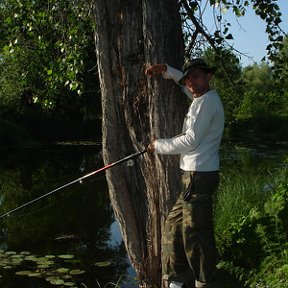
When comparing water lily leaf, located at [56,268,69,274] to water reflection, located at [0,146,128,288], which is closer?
water lily leaf, located at [56,268,69,274]

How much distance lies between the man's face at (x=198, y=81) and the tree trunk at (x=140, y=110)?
54 centimetres

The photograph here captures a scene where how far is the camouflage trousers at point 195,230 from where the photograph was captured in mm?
3941

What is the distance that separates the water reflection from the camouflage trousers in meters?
3.09

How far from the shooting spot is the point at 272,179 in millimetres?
8609

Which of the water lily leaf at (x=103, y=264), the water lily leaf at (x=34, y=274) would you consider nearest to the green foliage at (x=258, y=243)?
the water lily leaf at (x=103, y=264)

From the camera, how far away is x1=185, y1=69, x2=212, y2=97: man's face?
395cm

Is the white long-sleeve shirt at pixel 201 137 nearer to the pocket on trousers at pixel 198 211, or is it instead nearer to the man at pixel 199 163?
the man at pixel 199 163

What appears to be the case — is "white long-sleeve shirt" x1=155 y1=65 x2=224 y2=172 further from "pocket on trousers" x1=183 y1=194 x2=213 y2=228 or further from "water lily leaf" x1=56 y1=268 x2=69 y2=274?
"water lily leaf" x1=56 y1=268 x2=69 y2=274

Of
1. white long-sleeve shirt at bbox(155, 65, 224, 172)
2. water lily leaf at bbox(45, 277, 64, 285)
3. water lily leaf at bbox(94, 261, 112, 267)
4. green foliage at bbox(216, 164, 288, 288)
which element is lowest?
water lily leaf at bbox(94, 261, 112, 267)

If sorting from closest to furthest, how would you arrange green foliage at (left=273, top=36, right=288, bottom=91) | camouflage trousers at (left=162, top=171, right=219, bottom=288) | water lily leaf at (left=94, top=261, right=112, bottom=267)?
camouflage trousers at (left=162, top=171, right=219, bottom=288)
green foliage at (left=273, top=36, right=288, bottom=91)
water lily leaf at (left=94, top=261, right=112, bottom=267)

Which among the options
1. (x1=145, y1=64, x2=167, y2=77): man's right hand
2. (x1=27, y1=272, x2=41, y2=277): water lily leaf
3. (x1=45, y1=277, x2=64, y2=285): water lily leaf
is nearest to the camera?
(x1=145, y1=64, x2=167, y2=77): man's right hand

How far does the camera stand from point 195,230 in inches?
156

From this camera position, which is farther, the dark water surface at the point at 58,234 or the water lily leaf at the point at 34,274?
the dark water surface at the point at 58,234

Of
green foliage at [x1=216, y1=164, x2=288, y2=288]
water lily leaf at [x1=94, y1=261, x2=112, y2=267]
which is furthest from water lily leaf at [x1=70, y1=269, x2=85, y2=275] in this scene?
green foliage at [x1=216, y1=164, x2=288, y2=288]
